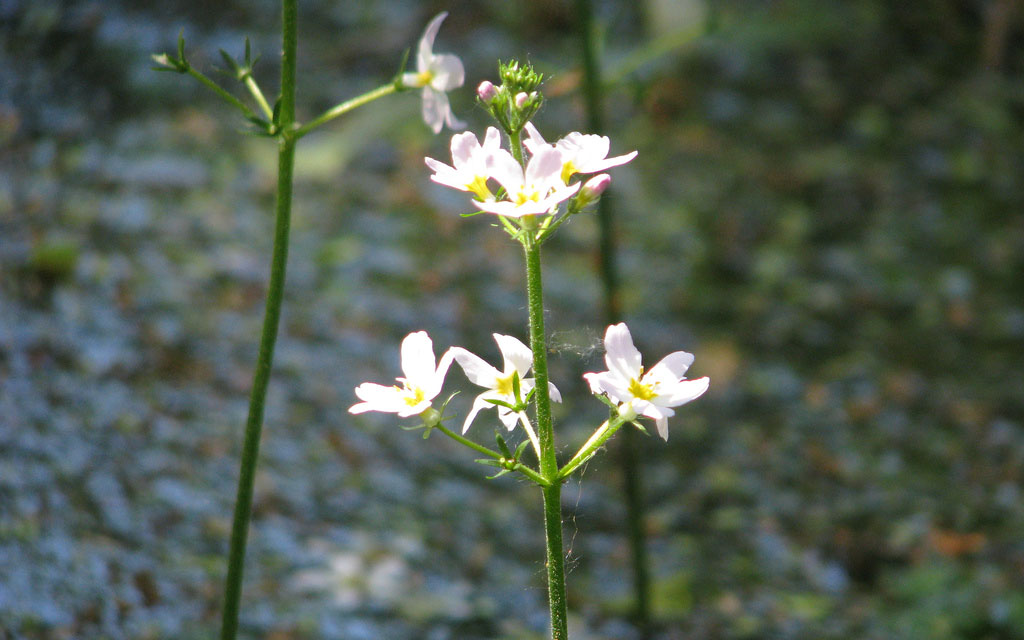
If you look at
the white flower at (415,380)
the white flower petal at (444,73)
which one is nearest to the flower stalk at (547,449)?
the white flower at (415,380)

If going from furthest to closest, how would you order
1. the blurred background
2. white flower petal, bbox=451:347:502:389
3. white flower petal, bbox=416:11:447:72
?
the blurred background < white flower petal, bbox=416:11:447:72 < white flower petal, bbox=451:347:502:389

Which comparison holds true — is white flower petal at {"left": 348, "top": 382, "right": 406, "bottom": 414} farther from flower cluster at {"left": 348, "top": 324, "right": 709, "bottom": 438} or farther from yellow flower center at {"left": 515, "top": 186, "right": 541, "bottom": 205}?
yellow flower center at {"left": 515, "top": 186, "right": 541, "bottom": 205}

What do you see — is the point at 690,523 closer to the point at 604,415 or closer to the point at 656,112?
the point at 604,415

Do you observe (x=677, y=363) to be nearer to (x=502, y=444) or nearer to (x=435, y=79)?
(x=502, y=444)

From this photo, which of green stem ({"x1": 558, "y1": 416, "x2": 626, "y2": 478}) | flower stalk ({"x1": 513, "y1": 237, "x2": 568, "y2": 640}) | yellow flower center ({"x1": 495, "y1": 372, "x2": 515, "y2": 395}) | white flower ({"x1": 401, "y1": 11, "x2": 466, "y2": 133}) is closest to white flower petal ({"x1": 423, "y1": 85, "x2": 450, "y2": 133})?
white flower ({"x1": 401, "y1": 11, "x2": 466, "y2": 133})

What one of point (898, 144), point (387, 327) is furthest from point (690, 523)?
point (898, 144)

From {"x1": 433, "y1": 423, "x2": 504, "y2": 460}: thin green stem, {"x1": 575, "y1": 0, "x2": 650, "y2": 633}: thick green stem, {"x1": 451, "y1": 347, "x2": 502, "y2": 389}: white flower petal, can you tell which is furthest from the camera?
{"x1": 575, "y1": 0, "x2": 650, "y2": 633}: thick green stem

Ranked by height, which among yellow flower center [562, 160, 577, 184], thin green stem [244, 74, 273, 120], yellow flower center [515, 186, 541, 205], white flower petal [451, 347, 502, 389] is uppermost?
thin green stem [244, 74, 273, 120]

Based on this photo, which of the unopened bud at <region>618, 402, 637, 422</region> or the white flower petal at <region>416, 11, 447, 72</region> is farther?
the white flower petal at <region>416, 11, 447, 72</region>

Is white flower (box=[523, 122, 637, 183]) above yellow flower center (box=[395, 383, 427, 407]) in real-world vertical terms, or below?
above
